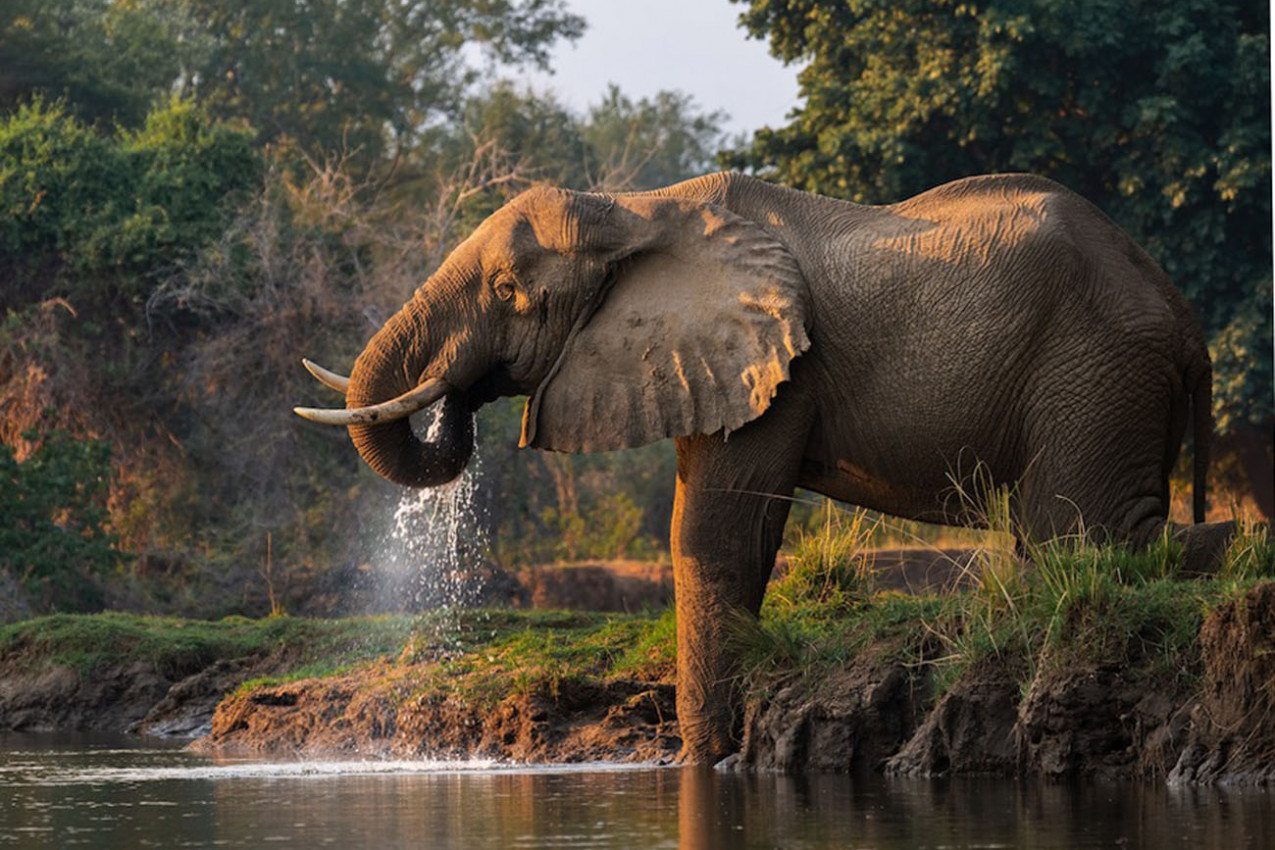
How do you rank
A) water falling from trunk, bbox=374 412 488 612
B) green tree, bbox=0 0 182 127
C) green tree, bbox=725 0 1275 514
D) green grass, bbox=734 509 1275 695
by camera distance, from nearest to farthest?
green grass, bbox=734 509 1275 695
water falling from trunk, bbox=374 412 488 612
green tree, bbox=725 0 1275 514
green tree, bbox=0 0 182 127

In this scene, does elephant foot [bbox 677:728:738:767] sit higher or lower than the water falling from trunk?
lower

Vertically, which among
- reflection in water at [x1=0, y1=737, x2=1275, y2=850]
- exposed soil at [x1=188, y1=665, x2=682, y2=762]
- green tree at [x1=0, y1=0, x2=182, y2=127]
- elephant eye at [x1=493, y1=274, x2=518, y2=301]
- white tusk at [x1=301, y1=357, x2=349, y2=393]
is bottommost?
reflection in water at [x1=0, y1=737, x2=1275, y2=850]

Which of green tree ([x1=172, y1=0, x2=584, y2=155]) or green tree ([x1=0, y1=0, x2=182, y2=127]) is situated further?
green tree ([x1=172, y1=0, x2=584, y2=155])

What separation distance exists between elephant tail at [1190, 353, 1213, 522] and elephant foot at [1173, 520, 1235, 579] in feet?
1.39

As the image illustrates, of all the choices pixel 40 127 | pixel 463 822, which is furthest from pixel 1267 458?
pixel 463 822

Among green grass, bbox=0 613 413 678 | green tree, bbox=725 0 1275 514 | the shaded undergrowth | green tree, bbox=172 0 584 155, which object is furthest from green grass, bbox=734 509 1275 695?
green tree, bbox=172 0 584 155

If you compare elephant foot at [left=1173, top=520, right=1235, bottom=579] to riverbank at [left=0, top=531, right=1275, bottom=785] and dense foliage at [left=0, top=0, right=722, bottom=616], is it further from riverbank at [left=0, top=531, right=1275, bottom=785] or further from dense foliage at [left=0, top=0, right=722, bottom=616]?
dense foliage at [left=0, top=0, right=722, bottom=616]

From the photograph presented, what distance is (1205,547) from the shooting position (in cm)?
1002

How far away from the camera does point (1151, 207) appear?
891 inches

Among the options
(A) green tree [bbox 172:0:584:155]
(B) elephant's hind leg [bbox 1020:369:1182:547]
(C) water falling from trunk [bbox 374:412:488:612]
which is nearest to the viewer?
(B) elephant's hind leg [bbox 1020:369:1182:547]

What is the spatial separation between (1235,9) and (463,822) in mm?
17430

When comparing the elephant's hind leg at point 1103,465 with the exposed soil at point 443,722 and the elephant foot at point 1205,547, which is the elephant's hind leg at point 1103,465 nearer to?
the elephant foot at point 1205,547

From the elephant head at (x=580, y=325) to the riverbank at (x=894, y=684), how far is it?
1.28 m

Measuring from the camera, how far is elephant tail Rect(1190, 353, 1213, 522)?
416 inches
